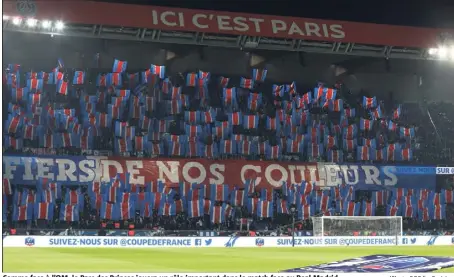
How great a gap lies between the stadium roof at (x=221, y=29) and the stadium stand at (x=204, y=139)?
3689mm

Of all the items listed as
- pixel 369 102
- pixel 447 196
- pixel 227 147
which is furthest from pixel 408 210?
pixel 227 147

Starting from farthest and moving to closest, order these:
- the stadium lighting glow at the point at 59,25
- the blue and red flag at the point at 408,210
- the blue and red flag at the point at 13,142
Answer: the blue and red flag at the point at 408,210, the blue and red flag at the point at 13,142, the stadium lighting glow at the point at 59,25

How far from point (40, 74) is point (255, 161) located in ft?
34.7

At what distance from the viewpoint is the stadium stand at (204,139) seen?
103 feet

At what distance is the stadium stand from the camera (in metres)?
31.3

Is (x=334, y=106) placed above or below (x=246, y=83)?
below

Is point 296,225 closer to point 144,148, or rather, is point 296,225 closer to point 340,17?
point 144,148

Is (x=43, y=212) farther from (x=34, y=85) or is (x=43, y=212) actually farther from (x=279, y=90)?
(x=279, y=90)

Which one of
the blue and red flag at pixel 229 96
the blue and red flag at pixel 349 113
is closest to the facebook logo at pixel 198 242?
the blue and red flag at pixel 229 96

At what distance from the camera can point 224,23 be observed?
105ft

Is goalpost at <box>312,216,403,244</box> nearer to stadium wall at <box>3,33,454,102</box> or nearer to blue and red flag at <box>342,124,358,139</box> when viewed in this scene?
blue and red flag at <box>342,124,358,139</box>

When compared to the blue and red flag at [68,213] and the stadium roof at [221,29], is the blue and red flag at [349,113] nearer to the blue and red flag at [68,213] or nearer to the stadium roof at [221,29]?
the stadium roof at [221,29]

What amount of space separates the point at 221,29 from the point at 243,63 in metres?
6.62

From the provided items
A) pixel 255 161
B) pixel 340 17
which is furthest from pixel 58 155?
pixel 340 17
